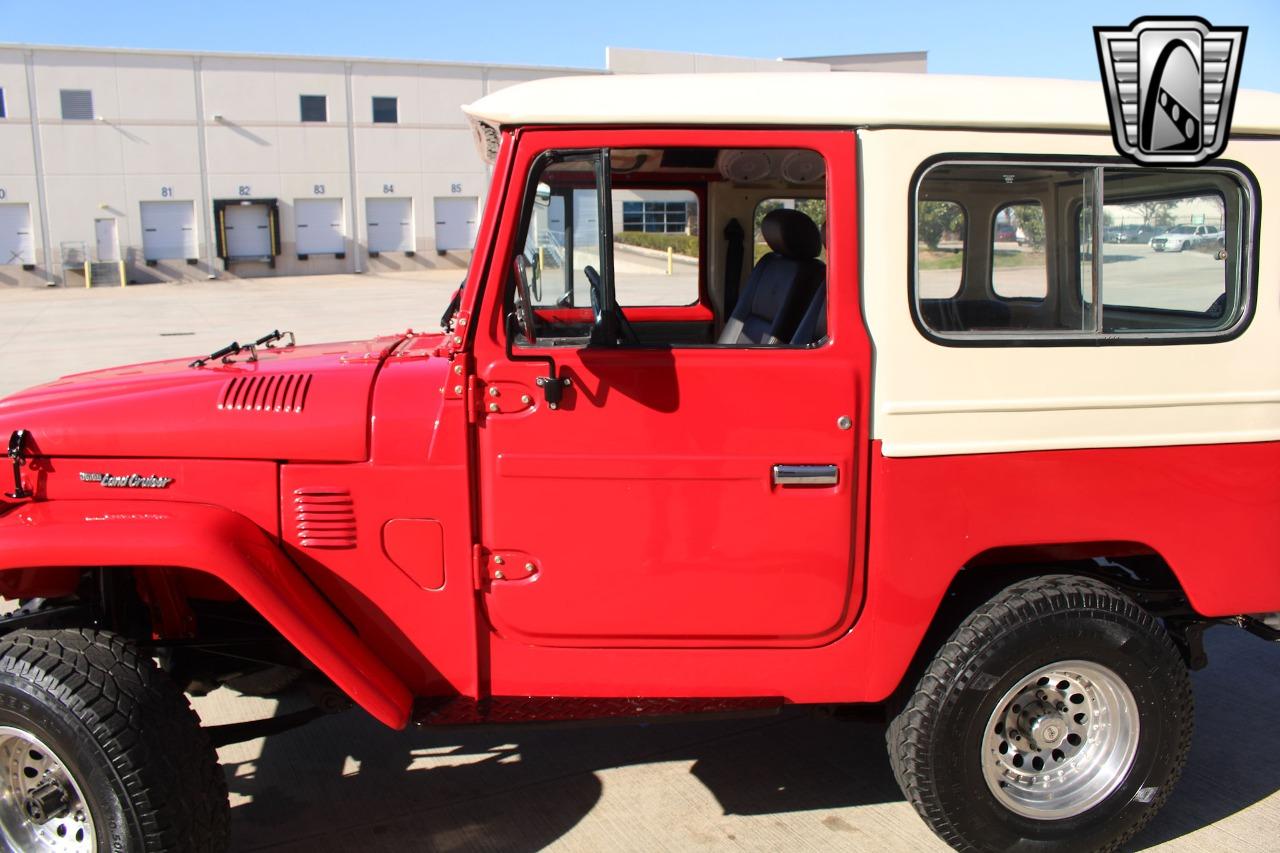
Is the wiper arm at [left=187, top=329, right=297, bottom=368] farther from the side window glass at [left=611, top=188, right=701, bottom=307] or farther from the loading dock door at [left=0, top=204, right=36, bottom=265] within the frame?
the loading dock door at [left=0, top=204, right=36, bottom=265]

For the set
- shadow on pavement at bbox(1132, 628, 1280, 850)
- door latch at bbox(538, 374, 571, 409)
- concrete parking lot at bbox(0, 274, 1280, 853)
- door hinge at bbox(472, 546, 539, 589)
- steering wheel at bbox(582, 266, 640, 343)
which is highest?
steering wheel at bbox(582, 266, 640, 343)

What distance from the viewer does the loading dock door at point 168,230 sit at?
38406 mm

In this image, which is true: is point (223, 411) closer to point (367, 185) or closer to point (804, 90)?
point (804, 90)

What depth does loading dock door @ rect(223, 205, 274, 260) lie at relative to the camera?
3956 centimetres

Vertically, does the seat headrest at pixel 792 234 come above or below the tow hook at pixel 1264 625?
above

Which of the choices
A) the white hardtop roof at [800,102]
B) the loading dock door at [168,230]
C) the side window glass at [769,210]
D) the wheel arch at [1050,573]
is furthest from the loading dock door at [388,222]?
the wheel arch at [1050,573]

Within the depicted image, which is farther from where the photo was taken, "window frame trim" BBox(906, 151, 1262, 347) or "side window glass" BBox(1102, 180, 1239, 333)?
"side window glass" BBox(1102, 180, 1239, 333)

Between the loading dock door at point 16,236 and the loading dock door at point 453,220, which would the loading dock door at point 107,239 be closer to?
the loading dock door at point 16,236

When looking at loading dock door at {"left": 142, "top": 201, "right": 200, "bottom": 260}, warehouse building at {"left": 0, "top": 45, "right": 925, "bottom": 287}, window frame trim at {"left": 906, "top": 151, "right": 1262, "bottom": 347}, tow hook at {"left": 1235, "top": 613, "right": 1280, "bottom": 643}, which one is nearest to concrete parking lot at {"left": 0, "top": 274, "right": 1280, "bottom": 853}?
tow hook at {"left": 1235, "top": 613, "right": 1280, "bottom": 643}

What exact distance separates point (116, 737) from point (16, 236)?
40.2 meters

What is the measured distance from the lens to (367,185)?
41.2m

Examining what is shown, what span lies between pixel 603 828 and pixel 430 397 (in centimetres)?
156

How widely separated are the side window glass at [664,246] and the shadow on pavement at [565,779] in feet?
5.79

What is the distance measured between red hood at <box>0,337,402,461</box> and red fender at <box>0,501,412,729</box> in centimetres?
17
